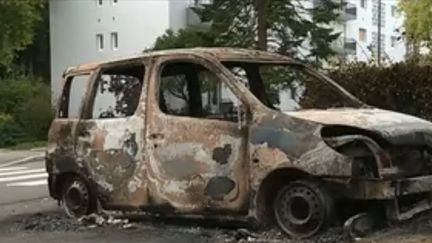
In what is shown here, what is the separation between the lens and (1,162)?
88.7 feet

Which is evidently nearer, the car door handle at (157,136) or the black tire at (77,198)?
the car door handle at (157,136)

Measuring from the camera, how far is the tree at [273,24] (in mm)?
34312

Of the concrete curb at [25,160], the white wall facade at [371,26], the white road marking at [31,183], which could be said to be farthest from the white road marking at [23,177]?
the white wall facade at [371,26]

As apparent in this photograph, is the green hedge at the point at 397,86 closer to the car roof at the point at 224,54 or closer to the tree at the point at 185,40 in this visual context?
the car roof at the point at 224,54

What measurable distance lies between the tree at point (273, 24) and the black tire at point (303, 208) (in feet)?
80.6

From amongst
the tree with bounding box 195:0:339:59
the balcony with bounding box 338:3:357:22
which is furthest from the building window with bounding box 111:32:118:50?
the balcony with bounding box 338:3:357:22

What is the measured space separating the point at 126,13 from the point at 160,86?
4127 centimetres

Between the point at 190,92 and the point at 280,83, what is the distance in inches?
47.3

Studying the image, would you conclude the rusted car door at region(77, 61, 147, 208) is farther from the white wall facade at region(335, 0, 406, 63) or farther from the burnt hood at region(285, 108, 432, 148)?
the white wall facade at region(335, 0, 406, 63)

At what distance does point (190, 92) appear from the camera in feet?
32.4

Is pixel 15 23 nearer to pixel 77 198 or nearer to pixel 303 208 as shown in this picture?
pixel 77 198

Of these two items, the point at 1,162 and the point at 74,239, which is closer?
the point at 74,239

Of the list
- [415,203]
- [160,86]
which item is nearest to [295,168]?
[415,203]

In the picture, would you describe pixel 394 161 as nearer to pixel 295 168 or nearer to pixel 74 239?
pixel 295 168
